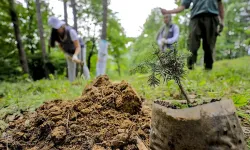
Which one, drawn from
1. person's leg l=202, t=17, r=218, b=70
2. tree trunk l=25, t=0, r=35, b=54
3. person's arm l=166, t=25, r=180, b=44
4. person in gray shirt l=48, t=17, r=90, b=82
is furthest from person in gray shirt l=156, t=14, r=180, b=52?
tree trunk l=25, t=0, r=35, b=54

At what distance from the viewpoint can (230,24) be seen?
19297 millimetres

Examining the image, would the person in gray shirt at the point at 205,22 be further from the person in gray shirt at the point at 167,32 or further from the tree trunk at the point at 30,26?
the tree trunk at the point at 30,26

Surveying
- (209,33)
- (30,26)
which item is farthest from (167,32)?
(30,26)

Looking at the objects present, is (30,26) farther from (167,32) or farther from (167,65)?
(167,65)

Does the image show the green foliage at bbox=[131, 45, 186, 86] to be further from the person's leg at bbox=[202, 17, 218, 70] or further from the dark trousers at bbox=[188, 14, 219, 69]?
the person's leg at bbox=[202, 17, 218, 70]

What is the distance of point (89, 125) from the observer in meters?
1.65

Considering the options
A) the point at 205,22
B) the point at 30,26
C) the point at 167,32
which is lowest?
the point at 167,32

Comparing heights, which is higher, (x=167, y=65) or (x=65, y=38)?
(x=65, y=38)

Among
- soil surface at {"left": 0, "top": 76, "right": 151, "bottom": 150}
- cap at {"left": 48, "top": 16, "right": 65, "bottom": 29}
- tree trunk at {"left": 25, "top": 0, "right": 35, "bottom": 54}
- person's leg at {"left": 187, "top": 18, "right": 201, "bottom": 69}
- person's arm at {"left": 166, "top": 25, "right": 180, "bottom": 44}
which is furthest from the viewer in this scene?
tree trunk at {"left": 25, "top": 0, "right": 35, "bottom": 54}

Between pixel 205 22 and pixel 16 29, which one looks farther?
pixel 16 29

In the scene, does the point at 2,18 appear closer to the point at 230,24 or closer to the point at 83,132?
the point at 83,132

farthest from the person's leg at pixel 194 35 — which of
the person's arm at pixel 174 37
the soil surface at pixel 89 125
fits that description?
the soil surface at pixel 89 125

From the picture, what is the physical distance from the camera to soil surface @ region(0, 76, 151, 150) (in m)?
1.50

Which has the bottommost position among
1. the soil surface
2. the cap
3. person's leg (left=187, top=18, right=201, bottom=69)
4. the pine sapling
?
the soil surface
